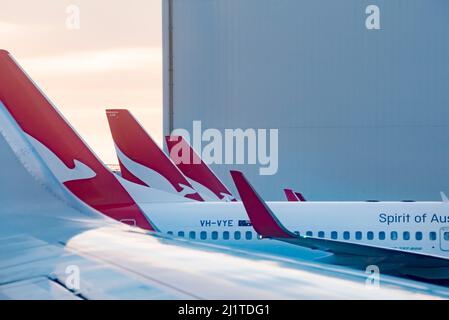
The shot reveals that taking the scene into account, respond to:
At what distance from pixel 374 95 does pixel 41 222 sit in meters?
25.9

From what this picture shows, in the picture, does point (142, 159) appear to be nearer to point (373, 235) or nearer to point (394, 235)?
point (373, 235)

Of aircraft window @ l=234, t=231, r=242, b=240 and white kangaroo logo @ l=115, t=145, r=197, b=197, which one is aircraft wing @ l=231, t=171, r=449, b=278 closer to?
aircraft window @ l=234, t=231, r=242, b=240

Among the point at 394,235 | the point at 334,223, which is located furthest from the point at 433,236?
the point at 334,223

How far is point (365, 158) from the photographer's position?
3033 centimetres

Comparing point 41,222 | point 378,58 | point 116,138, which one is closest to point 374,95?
point 378,58

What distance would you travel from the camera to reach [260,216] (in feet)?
41.4

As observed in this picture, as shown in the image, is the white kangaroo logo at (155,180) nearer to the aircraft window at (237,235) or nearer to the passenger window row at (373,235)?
the aircraft window at (237,235)

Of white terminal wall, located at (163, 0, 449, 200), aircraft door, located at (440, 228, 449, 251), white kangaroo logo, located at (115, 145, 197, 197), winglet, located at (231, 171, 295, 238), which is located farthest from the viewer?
white terminal wall, located at (163, 0, 449, 200)

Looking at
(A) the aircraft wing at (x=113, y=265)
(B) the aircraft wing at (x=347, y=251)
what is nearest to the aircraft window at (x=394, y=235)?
(B) the aircraft wing at (x=347, y=251)

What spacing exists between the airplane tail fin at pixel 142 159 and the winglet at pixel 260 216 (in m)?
5.81

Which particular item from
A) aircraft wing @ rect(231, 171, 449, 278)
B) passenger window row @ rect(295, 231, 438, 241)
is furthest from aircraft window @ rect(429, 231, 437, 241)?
aircraft wing @ rect(231, 171, 449, 278)

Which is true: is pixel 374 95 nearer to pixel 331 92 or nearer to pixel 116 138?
pixel 331 92

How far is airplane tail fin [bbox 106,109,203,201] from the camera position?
1873 cm

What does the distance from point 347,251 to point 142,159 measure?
7.97 metres
